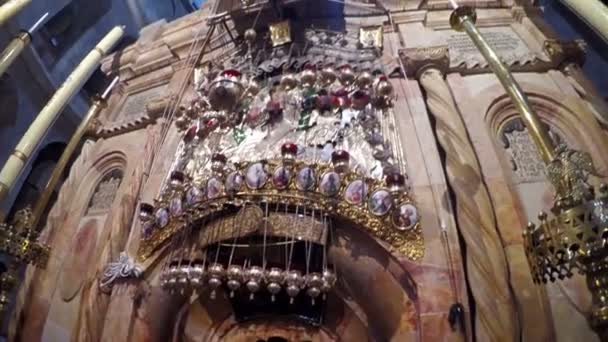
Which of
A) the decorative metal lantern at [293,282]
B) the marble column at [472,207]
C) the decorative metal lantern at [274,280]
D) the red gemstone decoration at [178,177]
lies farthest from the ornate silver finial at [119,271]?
the marble column at [472,207]

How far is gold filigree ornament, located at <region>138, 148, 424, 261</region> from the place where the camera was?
3801mm

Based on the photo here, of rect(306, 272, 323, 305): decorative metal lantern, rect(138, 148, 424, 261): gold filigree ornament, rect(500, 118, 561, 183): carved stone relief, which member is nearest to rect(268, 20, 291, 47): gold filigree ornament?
rect(138, 148, 424, 261): gold filigree ornament

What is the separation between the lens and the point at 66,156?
5.72m

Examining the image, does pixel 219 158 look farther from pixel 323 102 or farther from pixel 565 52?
pixel 565 52

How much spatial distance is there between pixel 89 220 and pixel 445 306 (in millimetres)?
4199

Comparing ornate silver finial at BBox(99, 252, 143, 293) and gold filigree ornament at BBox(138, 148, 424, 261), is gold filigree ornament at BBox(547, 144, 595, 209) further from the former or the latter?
ornate silver finial at BBox(99, 252, 143, 293)

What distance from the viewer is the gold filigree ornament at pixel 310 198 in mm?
3801

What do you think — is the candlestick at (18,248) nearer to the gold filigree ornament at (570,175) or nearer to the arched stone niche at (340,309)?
the arched stone niche at (340,309)

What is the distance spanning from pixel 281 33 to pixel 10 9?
2661mm

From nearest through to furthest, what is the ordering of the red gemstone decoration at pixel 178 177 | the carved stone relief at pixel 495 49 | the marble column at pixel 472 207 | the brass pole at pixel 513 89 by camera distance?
the brass pole at pixel 513 89 → the marble column at pixel 472 207 → the red gemstone decoration at pixel 178 177 → the carved stone relief at pixel 495 49

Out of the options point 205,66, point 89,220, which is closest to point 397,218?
point 205,66

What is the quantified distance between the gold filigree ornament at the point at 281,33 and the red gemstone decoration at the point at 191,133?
1209mm

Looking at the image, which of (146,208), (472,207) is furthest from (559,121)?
(146,208)

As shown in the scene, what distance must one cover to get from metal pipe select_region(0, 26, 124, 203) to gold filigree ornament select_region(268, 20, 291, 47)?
7.03 feet
